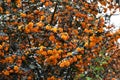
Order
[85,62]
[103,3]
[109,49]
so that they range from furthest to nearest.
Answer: [109,49]
[103,3]
[85,62]

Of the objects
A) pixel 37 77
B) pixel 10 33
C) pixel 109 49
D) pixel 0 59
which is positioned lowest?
pixel 109 49

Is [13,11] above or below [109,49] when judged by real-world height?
above

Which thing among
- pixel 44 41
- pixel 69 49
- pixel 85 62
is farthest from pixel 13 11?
pixel 85 62

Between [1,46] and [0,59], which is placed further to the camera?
[0,59]

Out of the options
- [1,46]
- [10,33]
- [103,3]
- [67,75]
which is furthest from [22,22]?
[103,3]

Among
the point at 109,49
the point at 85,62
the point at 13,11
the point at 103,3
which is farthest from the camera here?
the point at 109,49

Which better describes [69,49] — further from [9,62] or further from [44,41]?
[9,62]
